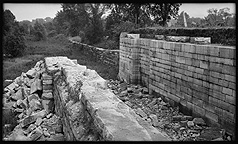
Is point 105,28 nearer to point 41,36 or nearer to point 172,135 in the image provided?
point 41,36

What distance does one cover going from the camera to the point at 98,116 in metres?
4.39

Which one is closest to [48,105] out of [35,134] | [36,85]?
[36,85]

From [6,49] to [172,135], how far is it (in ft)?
58.1

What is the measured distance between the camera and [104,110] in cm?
470

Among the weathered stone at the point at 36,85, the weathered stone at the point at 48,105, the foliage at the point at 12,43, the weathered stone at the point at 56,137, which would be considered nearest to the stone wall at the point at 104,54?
the foliage at the point at 12,43

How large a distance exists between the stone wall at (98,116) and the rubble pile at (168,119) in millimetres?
2393

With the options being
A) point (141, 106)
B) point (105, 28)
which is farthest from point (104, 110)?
point (105, 28)

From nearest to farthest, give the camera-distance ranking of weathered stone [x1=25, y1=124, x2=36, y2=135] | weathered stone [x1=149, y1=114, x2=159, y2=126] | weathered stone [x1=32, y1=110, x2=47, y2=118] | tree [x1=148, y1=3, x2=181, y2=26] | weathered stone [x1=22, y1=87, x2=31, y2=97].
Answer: weathered stone [x1=25, y1=124, x2=36, y2=135] < weathered stone [x1=32, y1=110, x2=47, y2=118] < weathered stone [x1=149, y1=114, x2=159, y2=126] < weathered stone [x1=22, y1=87, x2=31, y2=97] < tree [x1=148, y1=3, x2=181, y2=26]

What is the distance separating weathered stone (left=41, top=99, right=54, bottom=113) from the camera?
8726 millimetres

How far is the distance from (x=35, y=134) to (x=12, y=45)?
16.6 meters

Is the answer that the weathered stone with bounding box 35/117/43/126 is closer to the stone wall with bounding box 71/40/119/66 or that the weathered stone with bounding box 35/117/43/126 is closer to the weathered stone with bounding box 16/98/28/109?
the weathered stone with bounding box 16/98/28/109

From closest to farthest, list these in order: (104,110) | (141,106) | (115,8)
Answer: (104,110) < (141,106) < (115,8)

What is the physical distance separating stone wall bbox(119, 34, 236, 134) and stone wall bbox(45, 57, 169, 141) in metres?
2.81

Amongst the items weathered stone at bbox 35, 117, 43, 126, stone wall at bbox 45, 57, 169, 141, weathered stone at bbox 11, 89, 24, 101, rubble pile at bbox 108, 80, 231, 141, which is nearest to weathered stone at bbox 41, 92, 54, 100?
weathered stone at bbox 11, 89, 24, 101
